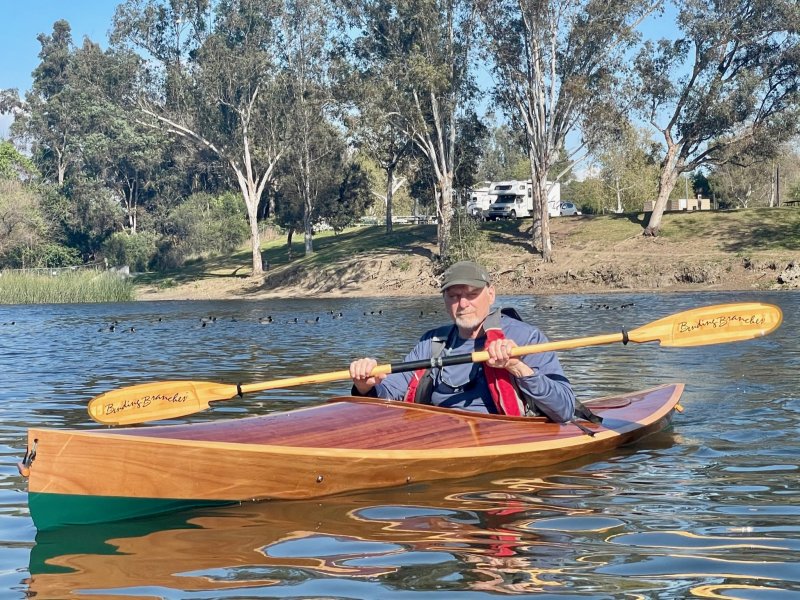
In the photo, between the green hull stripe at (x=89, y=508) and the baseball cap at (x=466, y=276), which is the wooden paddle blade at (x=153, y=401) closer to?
the green hull stripe at (x=89, y=508)

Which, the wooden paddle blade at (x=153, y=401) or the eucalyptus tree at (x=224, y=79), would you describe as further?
the eucalyptus tree at (x=224, y=79)

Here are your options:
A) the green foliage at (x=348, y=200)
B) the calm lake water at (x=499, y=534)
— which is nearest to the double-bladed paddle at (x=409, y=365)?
the calm lake water at (x=499, y=534)

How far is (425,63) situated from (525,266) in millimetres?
9278

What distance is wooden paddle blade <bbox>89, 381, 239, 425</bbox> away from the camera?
722 centimetres

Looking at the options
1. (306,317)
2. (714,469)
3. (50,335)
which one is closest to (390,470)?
(714,469)

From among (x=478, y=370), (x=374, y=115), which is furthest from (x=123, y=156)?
(x=478, y=370)

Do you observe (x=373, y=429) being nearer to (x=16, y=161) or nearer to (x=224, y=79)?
(x=224, y=79)

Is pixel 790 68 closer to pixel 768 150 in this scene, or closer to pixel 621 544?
pixel 768 150

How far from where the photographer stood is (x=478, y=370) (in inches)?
291

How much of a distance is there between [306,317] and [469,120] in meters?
19.8

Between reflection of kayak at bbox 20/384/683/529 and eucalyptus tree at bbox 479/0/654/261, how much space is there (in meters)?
35.0

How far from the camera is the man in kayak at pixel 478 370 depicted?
6.70m

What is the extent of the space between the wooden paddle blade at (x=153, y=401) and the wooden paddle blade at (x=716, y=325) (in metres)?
3.20

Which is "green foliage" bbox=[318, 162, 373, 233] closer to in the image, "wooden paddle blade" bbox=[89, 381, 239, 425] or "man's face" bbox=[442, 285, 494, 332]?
"wooden paddle blade" bbox=[89, 381, 239, 425]
